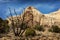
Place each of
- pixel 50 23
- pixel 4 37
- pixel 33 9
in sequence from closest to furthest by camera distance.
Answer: pixel 4 37 → pixel 50 23 → pixel 33 9

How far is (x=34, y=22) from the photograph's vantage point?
232 ft

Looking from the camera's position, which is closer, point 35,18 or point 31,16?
point 35,18

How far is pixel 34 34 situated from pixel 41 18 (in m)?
26.0

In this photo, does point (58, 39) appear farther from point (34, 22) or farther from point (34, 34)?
point (34, 22)

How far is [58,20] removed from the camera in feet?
237

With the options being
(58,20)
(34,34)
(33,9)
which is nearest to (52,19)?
(58,20)

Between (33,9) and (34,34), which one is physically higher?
(33,9)

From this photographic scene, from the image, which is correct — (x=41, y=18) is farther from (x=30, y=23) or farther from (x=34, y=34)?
(x=34, y=34)

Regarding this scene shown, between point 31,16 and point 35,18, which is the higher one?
point 31,16

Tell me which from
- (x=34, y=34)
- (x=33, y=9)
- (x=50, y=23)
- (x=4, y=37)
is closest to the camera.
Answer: (x=4, y=37)

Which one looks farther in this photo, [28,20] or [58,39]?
[28,20]

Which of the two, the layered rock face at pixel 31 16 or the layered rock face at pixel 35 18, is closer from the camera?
the layered rock face at pixel 35 18

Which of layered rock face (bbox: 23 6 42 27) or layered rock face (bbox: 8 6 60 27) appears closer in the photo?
layered rock face (bbox: 8 6 60 27)

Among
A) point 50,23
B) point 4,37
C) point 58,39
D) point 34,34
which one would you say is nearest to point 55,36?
point 58,39
